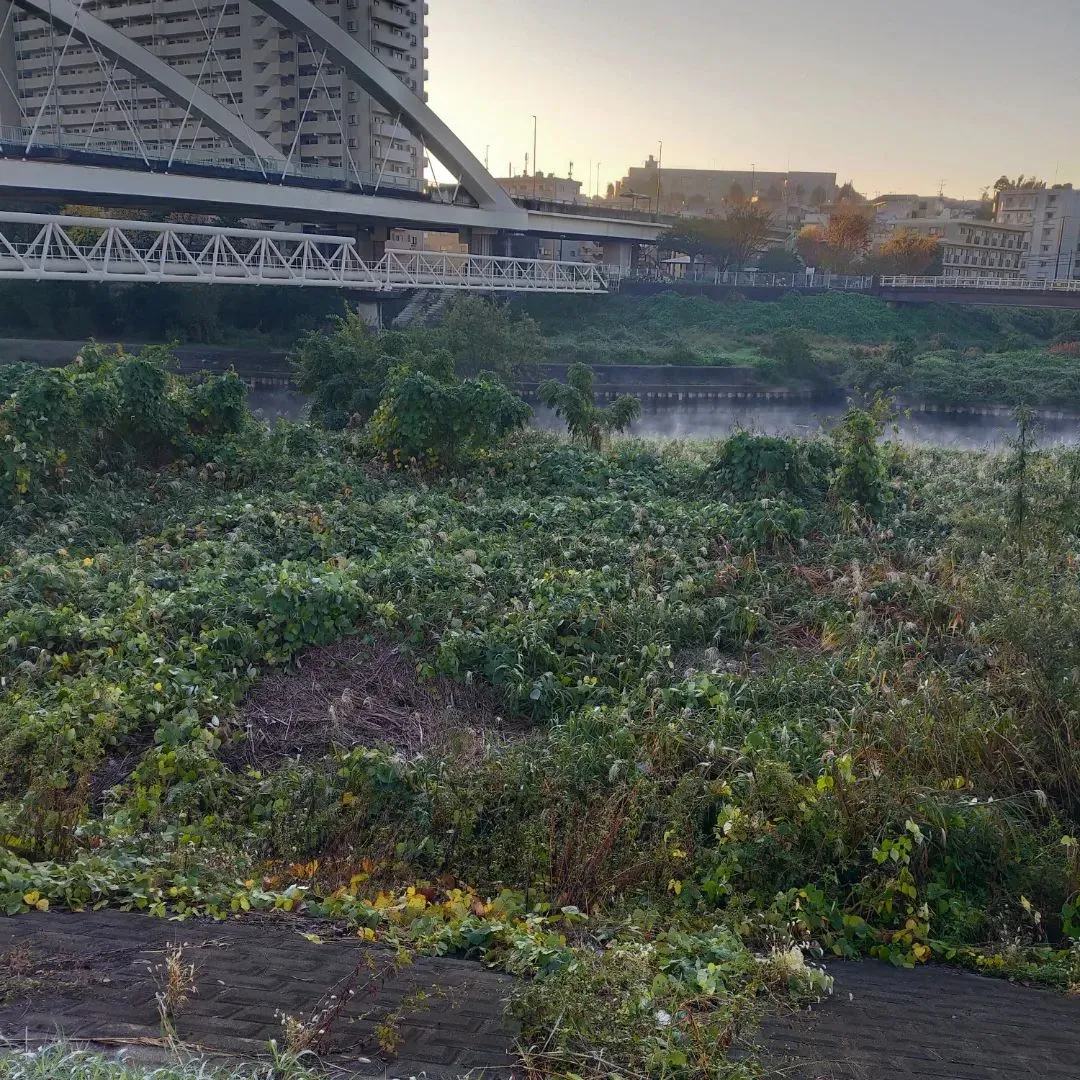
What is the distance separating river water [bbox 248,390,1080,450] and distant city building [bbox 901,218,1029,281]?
93.3 ft

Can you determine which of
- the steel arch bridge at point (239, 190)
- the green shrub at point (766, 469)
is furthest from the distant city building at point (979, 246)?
the green shrub at point (766, 469)

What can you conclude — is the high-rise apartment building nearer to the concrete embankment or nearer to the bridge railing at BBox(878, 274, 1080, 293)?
the concrete embankment

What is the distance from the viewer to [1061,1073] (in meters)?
3.24

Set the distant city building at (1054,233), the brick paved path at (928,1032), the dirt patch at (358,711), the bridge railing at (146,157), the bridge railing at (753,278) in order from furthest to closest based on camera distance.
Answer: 1. the distant city building at (1054,233)
2. the bridge railing at (753,278)
3. the bridge railing at (146,157)
4. the dirt patch at (358,711)
5. the brick paved path at (928,1032)

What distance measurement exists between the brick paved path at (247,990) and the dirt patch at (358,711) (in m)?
2.05

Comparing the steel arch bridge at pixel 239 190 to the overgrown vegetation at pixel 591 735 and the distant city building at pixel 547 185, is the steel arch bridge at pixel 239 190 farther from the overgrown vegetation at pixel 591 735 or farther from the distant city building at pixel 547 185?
the distant city building at pixel 547 185

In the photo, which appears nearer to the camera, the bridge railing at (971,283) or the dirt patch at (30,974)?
the dirt patch at (30,974)

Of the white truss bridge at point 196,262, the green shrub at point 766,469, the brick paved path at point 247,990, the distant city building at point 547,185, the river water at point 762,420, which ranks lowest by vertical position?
the river water at point 762,420

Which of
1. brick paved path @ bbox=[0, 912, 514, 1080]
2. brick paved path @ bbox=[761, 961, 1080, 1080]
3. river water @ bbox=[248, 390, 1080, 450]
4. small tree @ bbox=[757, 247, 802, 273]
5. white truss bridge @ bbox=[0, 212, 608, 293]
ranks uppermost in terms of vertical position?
small tree @ bbox=[757, 247, 802, 273]

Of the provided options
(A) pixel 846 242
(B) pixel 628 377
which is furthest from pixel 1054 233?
(B) pixel 628 377

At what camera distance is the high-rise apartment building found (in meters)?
51.1

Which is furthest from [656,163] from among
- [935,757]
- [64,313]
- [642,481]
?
[935,757]

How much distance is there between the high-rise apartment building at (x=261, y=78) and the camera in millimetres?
51094

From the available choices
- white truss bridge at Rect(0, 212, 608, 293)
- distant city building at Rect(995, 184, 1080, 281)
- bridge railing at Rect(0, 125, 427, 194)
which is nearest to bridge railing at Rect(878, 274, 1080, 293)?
white truss bridge at Rect(0, 212, 608, 293)
